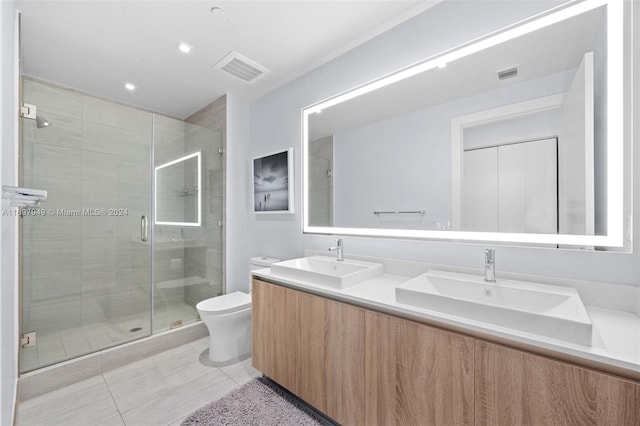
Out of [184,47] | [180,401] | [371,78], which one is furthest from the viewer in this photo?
[184,47]

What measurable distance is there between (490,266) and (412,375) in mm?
612

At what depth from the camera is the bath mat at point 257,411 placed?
1.47 m

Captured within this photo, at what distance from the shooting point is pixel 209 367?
2.02 meters

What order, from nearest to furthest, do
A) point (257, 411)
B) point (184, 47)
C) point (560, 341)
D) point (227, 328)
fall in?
1. point (560, 341)
2. point (257, 411)
3. point (184, 47)
4. point (227, 328)

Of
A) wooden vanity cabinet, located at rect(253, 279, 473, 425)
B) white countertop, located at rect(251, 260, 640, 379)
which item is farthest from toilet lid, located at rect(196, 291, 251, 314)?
white countertop, located at rect(251, 260, 640, 379)

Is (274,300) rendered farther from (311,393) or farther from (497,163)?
(497,163)

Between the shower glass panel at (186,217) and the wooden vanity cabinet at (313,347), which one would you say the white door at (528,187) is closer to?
the wooden vanity cabinet at (313,347)

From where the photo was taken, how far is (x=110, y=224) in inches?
93.6

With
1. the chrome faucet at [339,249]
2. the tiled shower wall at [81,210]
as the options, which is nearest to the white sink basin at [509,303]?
the chrome faucet at [339,249]

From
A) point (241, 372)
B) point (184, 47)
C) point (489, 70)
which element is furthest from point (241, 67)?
point (241, 372)

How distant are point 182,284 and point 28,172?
1.50 metres

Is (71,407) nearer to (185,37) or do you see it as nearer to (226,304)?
(226,304)

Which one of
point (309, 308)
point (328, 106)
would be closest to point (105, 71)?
point (328, 106)

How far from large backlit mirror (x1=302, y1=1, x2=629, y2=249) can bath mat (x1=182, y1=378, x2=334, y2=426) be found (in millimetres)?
1143
